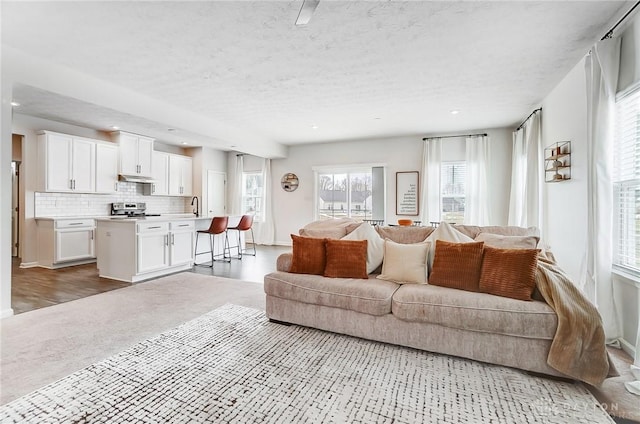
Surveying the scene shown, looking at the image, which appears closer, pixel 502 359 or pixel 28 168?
pixel 502 359

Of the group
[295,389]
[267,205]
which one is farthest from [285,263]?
[267,205]

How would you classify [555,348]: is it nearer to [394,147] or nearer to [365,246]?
[365,246]

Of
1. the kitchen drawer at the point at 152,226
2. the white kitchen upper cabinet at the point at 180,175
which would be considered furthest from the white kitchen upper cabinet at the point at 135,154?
the kitchen drawer at the point at 152,226

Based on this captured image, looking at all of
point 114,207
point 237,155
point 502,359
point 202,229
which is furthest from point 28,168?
point 502,359

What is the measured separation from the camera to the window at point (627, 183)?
7.64ft

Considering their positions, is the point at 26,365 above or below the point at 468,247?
below

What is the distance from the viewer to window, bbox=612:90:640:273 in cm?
233

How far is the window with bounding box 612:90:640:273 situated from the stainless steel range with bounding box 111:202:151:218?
292 inches

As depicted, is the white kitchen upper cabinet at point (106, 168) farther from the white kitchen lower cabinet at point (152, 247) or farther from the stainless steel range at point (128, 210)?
the white kitchen lower cabinet at point (152, 247)

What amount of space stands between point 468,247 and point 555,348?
868 millimetres

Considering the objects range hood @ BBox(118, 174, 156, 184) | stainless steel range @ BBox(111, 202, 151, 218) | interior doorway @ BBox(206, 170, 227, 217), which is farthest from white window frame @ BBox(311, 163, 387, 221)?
stainless steel range @ BBox(111, 202, 151, 218)

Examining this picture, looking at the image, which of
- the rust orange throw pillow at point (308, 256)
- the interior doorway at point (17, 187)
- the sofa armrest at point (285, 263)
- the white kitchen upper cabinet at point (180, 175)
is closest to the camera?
the rust orange throw pillow at point (308, 256)

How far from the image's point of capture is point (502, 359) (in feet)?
6.84

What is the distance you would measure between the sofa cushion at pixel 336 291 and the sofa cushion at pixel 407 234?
1.71 ft
